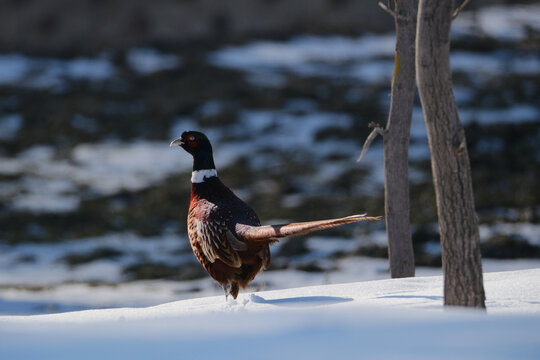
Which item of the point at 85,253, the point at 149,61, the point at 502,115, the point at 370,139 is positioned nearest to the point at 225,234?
the point at 370,139

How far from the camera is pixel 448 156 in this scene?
8.97 feet

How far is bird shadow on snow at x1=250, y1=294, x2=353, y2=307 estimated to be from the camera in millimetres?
3251

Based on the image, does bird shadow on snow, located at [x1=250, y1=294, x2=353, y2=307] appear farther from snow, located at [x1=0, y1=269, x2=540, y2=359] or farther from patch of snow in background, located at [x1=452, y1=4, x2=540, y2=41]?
patch of snow in background, located at [x1=452, y1=4, x2=540, y2=41]

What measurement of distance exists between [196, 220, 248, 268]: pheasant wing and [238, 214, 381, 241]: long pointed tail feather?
8 centimetres

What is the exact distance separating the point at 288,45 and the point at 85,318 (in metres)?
11.5

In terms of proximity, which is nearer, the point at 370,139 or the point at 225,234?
the point at 225,234

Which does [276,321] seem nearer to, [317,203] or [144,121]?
[317,203]

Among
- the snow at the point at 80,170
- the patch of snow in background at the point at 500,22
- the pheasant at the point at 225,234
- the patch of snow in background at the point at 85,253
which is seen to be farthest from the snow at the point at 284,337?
the patch of snow in background at the point at 500,22

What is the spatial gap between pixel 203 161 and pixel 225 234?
2.05ft

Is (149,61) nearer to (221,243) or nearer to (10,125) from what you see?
(10,125)

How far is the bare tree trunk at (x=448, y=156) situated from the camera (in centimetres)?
272

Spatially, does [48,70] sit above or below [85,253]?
above

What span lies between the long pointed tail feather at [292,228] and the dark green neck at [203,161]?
2.15 feet

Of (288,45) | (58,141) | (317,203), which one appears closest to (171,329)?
(317,203)
